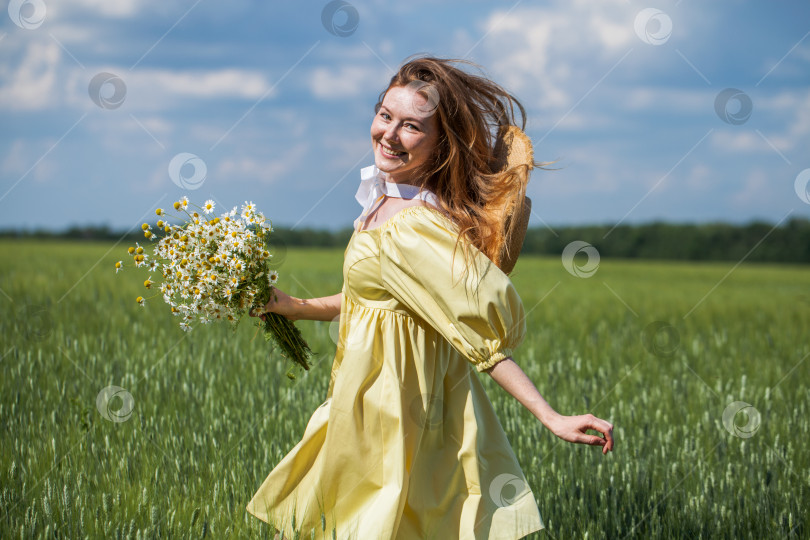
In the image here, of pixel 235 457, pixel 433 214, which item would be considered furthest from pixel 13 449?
pixel 433 214

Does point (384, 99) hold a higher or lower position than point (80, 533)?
higher

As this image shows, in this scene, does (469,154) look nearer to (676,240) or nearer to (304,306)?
(304,306)

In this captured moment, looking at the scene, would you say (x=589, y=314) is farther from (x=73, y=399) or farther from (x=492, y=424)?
(x=492, y=424)

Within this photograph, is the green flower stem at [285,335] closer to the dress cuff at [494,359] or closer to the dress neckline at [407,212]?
the dress neckline at [407,212]

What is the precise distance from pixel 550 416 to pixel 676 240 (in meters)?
27.2

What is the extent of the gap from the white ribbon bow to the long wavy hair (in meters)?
0.05

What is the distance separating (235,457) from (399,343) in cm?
184

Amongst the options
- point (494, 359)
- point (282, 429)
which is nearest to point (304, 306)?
point (494, 359)

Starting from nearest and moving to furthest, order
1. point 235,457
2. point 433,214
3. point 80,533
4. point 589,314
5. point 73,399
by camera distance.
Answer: point 433,214
point 80,533
point 235,457
point 73,399
point 589,314

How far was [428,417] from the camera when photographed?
8.41 feet

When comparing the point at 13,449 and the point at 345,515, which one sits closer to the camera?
the point at 345,515

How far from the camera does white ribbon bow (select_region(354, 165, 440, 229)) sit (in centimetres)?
266

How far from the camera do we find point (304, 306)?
9.53 feet

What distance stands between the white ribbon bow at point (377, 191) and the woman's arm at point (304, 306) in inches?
11.8
